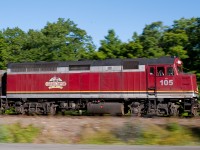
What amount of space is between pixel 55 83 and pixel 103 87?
359 cm

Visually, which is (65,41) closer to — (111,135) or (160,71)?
(160,71)

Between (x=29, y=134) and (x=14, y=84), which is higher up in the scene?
(x=14, y=84)

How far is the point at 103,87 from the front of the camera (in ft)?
75.9

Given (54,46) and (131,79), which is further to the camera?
(54,46)

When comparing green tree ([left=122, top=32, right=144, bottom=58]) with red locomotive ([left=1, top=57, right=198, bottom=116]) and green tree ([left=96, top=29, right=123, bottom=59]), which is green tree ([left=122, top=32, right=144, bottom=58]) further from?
red locomotive ([left=1, top=57, right=198, bottom=116])

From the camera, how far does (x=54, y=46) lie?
46.3 meters

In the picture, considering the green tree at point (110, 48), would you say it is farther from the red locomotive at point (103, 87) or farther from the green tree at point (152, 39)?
the red locomotive at point (103, 87)

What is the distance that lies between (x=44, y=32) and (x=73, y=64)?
30816 millimetres

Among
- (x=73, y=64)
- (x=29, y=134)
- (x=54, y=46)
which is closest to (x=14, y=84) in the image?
(x=73, y=64)

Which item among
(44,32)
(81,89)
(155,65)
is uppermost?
(44,32)

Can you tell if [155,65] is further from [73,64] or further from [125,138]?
[125,138]

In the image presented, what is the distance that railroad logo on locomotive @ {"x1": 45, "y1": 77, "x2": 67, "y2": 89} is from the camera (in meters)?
24.0

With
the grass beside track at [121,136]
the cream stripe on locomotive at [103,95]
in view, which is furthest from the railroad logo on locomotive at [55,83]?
the grass beside track at [121,136]

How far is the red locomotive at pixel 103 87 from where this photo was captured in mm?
21688
